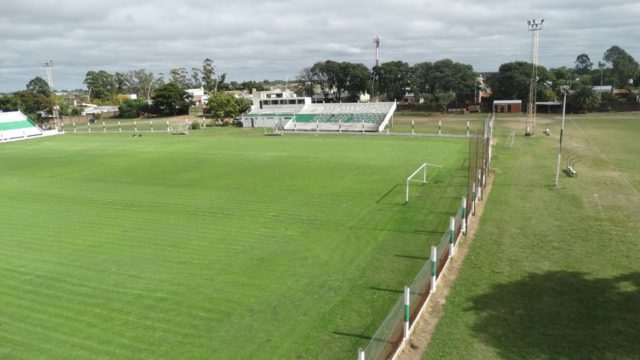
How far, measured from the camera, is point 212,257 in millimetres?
12508

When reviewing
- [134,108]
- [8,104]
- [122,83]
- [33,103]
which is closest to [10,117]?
[8,104]

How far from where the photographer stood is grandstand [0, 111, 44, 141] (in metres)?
53.1

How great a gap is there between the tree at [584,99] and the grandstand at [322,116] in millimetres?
29309

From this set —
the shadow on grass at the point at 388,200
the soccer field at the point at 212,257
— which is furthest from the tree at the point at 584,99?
the shadow on grass at the point at 388,200

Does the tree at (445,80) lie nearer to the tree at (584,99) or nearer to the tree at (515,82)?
the tree at (515,82)

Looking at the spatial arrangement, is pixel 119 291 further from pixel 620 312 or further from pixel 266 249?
pixel 620 312

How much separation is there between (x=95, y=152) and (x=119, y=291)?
1204 inches

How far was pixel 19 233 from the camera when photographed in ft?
50.6

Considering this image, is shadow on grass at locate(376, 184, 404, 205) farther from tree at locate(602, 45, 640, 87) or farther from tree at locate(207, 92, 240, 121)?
tree at locate(602, 45, 640, 87)

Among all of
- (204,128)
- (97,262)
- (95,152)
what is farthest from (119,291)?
(204,128)

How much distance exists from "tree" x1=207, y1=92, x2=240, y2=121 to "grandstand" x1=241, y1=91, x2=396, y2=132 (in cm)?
258

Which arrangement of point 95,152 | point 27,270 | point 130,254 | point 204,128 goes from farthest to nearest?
point 204,128, point 95,152, point 130,254, point 27,270

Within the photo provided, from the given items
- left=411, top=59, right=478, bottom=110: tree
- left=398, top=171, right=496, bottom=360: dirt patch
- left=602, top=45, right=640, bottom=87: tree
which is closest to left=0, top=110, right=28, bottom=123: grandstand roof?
left=411, top=59, right=478, bottom=110: tree

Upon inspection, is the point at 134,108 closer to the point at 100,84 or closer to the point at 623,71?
the point at 100,84
